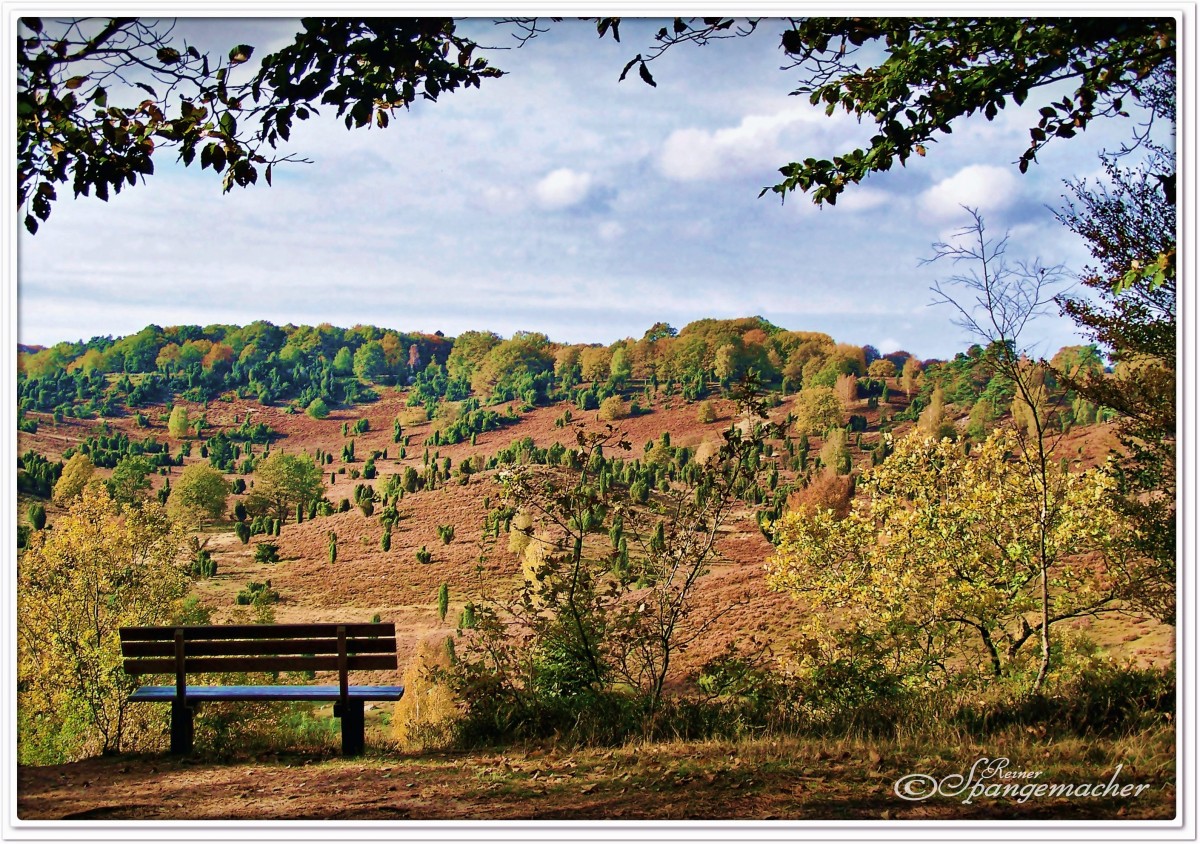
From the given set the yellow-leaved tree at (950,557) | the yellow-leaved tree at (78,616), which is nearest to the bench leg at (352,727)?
the yellow-leaved tree at (950,557)

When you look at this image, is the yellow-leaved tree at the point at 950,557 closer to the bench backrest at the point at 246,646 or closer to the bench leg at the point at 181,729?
the bench backrest at the point at 246,646

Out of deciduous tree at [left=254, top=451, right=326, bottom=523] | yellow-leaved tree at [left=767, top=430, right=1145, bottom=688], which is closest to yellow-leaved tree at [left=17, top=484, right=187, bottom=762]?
deciduous tree at [left=254, top=451, right=326, bottom=523]

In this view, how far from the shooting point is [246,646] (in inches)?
162

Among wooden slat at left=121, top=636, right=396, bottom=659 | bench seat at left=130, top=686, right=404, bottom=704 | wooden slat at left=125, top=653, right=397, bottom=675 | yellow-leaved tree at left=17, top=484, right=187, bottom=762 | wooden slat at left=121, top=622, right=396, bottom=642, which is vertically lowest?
yellow-leaved tree at left=17, top=484, right=187, bottom=762

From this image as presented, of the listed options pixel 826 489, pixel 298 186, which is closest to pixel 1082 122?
pixel 826 489

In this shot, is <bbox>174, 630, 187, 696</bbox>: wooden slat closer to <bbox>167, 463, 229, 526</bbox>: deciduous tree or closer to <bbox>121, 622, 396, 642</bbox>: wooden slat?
<bbox>121, 622, 396, 642</bbox>: wooden slat

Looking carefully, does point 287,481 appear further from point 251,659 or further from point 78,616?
point 251,659

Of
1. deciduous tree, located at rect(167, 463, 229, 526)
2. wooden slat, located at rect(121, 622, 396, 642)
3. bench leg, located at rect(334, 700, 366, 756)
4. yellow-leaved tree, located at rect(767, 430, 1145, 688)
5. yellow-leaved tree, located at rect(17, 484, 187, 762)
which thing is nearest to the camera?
bench leg, located at rect(334, 700, 366, 756)

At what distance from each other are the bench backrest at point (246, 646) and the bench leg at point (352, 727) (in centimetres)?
14

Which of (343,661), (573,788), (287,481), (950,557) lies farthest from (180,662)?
(287,481)

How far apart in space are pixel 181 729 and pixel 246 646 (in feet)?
1.51

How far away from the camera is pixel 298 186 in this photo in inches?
536

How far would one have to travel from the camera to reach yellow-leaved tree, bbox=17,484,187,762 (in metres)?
9.98

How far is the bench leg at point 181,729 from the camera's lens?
399 cm
